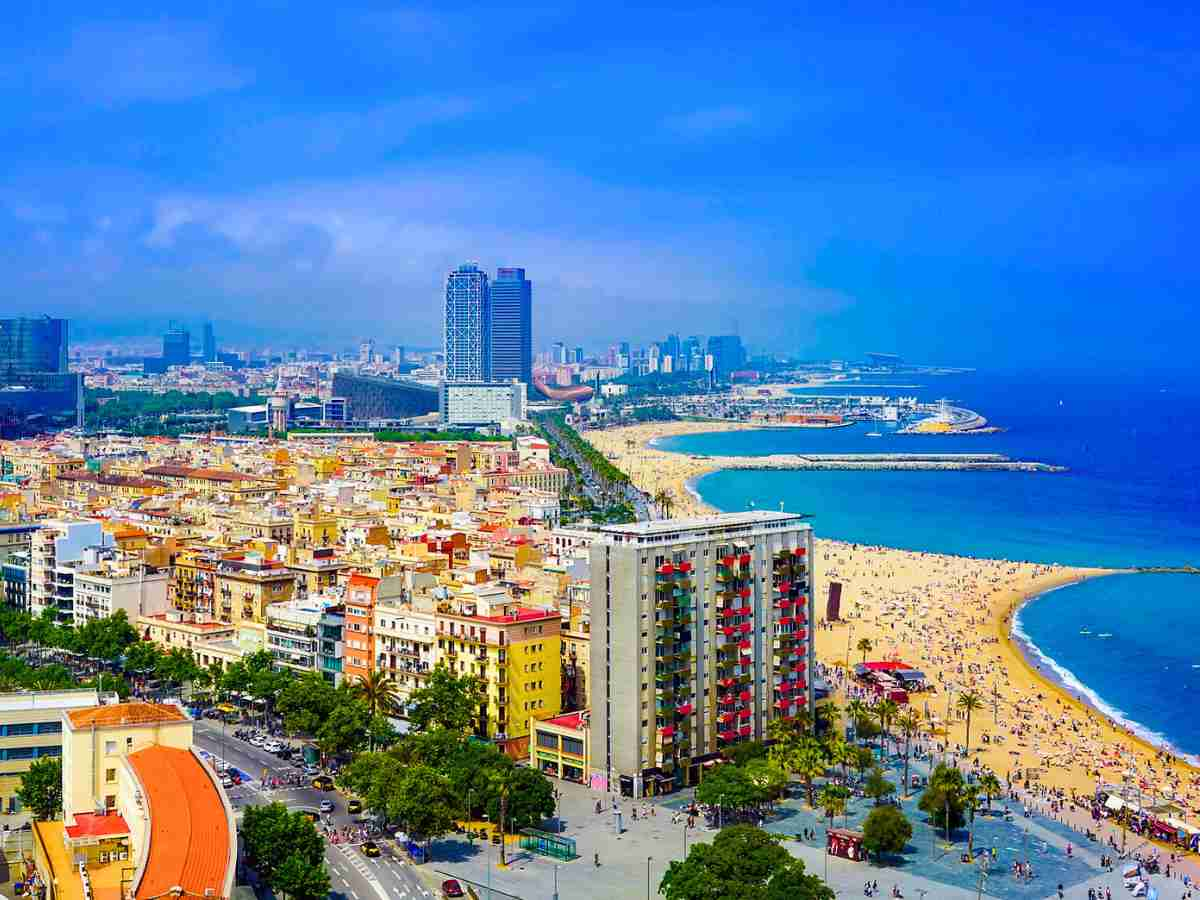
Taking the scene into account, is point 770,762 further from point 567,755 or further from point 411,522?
point 411,522

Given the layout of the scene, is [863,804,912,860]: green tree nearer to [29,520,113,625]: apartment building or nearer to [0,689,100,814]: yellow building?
[0,689,100,814]: yellow building

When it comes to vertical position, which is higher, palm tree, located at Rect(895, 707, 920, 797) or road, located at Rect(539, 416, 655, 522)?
road, located at Rect(539, 416, 655, 522)

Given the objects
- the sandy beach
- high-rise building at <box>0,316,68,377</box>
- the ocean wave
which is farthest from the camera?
high-rise building at <box>0,316,68,377</box>

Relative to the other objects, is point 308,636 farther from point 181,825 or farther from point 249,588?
point 181,825

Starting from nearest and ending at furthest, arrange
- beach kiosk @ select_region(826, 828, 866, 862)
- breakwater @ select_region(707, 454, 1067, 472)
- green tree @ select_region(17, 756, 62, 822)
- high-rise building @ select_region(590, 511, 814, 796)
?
green tree @ select_region(17, 756, 62, 822)
beach kiosk @ select_region(826, 828, 866, 862)
high-rise building @ select_region(590, 511, 814, 796)
breakwater @ select_region(707, 454, 1067, 472)

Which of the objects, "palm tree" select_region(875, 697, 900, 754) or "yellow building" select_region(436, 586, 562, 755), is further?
"palm tree" select_region(875, 697, 900, 754)

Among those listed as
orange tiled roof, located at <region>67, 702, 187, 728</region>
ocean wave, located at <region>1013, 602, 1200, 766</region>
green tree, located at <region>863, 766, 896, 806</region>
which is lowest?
ocean wave, located at <region>1013, 602, 1200, 766</region>

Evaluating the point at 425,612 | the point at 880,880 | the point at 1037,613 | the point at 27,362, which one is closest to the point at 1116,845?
the point at 880,880

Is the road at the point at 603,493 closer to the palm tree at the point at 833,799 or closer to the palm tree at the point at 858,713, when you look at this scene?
the palm tree at the point at 858,713

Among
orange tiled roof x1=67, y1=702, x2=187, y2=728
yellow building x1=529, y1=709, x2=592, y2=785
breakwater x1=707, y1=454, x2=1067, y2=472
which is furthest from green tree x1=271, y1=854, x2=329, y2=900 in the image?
breakwater x1=707, y1=454, x2=1067, y2=472
